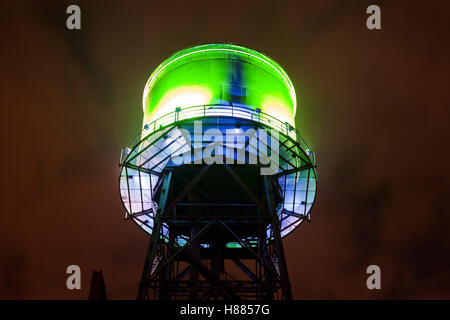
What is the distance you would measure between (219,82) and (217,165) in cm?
302

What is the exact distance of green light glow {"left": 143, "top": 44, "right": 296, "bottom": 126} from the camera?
1756 centimetres

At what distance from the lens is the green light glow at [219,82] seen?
17.6 meters

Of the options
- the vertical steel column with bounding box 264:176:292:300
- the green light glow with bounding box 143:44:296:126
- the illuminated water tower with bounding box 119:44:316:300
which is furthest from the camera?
the green light glow with bounding box 143:44:296:126

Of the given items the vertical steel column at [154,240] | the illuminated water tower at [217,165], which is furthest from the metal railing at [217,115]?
the vertical steel column at [154,240]

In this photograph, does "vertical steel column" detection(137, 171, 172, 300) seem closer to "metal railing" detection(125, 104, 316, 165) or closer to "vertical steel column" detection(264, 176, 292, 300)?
"metal railing" detection(125, 104, 316, 165)

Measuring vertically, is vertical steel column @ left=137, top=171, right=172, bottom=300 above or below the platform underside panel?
below

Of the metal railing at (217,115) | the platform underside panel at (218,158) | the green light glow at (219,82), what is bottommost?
the platform underside panel at (218,158)

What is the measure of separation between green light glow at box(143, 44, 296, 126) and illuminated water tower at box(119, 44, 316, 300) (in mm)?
43

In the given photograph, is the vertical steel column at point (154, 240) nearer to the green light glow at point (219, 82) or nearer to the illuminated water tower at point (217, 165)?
the illuminated water tower at point (217, 165)

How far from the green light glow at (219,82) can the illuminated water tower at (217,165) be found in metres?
A: 0.04
